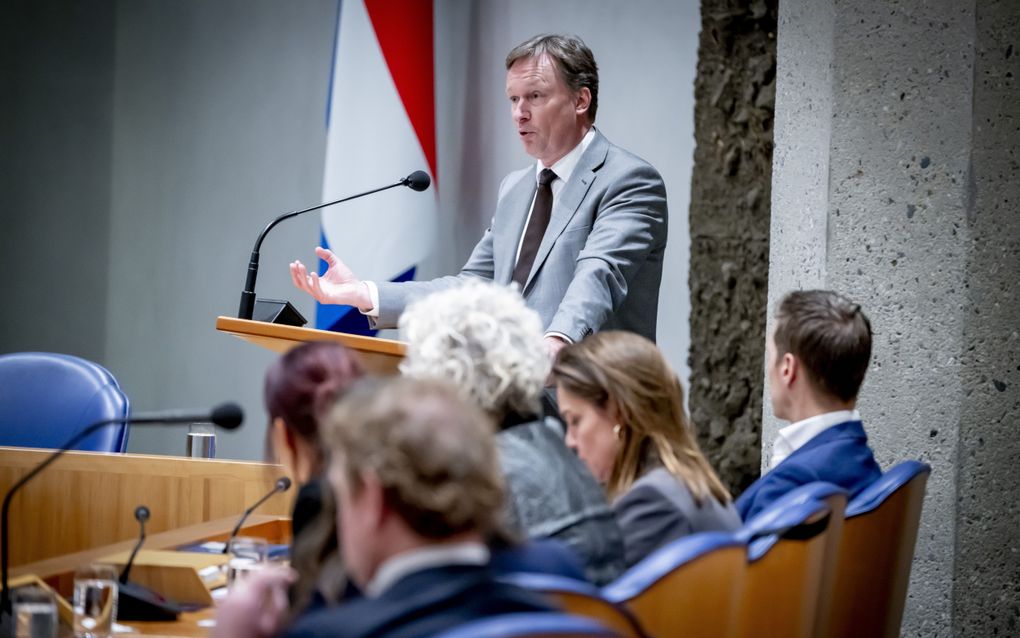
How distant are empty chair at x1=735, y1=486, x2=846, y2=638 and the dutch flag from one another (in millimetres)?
3139

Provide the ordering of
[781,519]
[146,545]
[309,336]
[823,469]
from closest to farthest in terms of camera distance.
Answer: [781,519]
[146,545]
[823,469]
[309,336]

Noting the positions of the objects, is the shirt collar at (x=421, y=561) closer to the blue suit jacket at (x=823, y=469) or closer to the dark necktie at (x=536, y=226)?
the blue suit jacket at (x=823, y=469)

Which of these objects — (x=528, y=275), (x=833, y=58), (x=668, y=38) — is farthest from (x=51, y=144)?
(x=833, y=58)

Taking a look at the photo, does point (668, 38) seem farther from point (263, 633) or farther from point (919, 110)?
point (263, 633)

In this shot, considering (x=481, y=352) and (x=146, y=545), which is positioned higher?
(x=481, y=352)

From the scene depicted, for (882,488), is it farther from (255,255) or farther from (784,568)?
(255,255)

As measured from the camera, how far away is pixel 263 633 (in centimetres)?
147

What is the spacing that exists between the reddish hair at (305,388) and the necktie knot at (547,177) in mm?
1822

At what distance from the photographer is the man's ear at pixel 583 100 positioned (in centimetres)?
356

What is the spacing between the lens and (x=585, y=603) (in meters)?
1.30

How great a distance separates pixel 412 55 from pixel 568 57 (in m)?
1.63

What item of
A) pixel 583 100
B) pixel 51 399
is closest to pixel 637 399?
pixel 583 100

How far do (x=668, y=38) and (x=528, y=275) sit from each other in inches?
73.9

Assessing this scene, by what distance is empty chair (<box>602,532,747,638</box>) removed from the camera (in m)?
1.53
